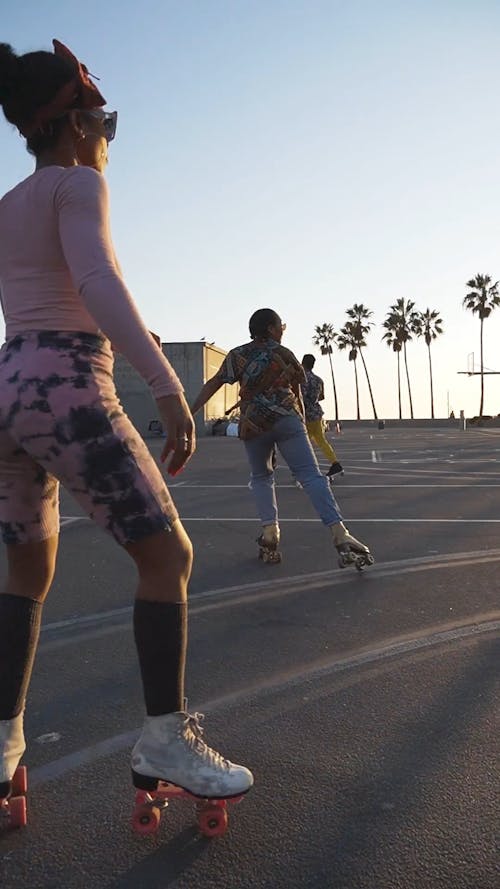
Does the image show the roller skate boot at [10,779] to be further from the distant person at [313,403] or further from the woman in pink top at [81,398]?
the distant person at [313,403]

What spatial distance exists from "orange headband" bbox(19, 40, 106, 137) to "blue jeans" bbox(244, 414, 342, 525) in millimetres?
3671

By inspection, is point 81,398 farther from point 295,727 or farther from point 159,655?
point 295,727

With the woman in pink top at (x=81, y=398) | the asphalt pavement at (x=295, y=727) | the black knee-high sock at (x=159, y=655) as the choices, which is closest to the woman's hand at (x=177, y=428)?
the woman in pink top at (x=81, y=398)

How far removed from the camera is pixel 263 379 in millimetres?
5641

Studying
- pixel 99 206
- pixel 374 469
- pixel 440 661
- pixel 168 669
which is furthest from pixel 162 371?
pixel 374 469

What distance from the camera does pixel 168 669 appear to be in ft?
6.75

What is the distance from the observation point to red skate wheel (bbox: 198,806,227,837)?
2.01 metres

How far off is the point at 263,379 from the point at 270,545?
1253mm

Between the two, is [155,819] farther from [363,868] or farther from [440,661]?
[440,661]

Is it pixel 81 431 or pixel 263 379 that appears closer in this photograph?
pixel 81 431

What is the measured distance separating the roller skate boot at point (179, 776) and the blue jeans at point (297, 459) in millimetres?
3459

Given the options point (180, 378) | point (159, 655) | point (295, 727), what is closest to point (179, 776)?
point (159, 655)

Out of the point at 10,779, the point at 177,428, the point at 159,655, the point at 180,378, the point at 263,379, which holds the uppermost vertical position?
the point at 180,378

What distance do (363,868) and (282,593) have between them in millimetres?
2930
